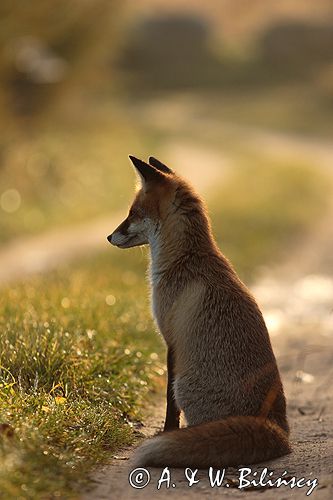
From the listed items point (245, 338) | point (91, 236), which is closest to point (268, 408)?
point (245, 338)

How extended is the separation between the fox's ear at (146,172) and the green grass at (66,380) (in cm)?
164

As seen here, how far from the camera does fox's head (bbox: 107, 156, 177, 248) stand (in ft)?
20.9

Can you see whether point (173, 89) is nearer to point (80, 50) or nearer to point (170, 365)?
point (80, 50)

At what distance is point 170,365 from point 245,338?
0.62m

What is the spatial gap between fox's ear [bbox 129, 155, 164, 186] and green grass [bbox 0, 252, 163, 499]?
164 centimetres

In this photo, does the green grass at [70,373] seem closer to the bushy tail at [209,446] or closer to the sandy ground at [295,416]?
the sandy ground at [295,416]

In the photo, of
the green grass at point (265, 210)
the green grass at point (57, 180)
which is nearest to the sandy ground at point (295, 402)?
the green grass at point (265, 210)

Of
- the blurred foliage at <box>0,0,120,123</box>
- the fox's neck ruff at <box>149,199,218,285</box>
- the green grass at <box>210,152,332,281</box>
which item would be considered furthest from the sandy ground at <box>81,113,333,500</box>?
the blurred foliage at <box>0,0,120,123</box>

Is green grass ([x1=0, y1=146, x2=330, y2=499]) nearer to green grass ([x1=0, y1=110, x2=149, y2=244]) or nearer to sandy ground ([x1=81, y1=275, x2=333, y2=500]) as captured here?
sandy ground ([x1=81, y1=275, x2=333, y2=500])

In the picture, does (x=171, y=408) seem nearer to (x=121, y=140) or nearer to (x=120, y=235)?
(x=120, y=235)

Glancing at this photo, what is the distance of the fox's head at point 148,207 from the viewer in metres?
6.36

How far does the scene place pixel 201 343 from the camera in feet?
20.1

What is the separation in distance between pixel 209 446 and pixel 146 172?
196cm

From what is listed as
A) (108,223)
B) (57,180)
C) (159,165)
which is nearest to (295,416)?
(159,165)
